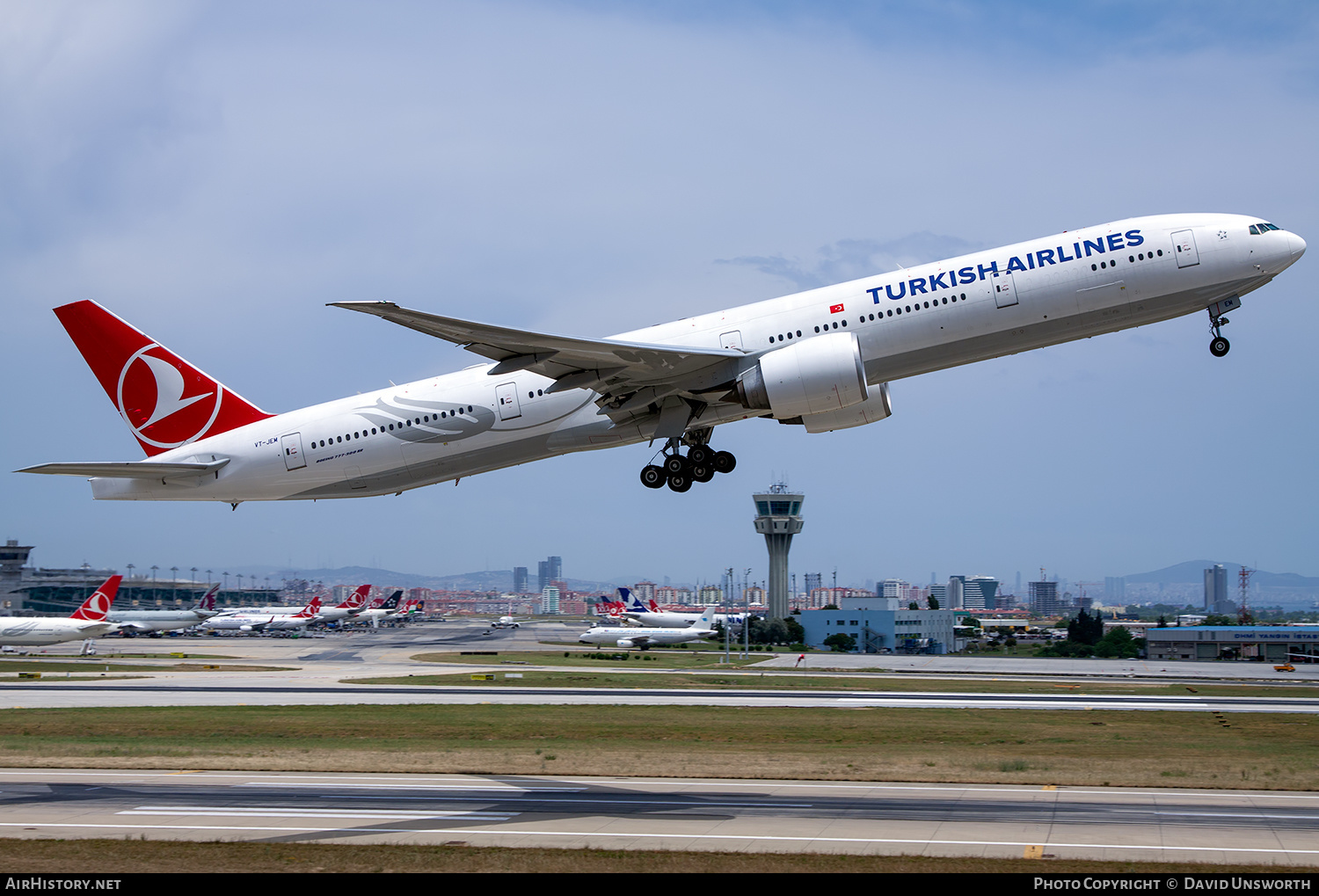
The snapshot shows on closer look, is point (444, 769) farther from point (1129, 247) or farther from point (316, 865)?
point (1129, 247)

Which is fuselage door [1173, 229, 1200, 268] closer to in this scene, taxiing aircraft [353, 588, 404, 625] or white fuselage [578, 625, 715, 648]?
white fuselage [578, 625, 715, 648]

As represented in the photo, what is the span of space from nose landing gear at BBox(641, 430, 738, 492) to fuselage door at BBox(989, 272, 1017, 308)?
32.1 feet

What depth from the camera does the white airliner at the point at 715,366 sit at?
30500 millimetres

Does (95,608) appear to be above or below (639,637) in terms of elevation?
above

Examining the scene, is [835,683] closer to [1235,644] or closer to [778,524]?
[1235,644]

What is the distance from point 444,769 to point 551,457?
10.2m

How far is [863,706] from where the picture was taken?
48031 millimetres

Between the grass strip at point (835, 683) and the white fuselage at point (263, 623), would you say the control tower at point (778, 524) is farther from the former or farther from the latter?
the grass strip at point (835, 683)

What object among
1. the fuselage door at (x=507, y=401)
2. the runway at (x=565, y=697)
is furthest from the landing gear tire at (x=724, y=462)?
the runway at (x=565, y=697)

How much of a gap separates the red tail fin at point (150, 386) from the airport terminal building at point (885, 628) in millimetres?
120426

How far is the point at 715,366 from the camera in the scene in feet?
106

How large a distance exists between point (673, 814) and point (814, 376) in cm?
1277

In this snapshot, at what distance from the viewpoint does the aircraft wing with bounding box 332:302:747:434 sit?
29062 millimetres

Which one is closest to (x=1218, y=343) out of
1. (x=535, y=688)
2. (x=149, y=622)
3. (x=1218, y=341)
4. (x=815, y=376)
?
(x=1218, y=341)
